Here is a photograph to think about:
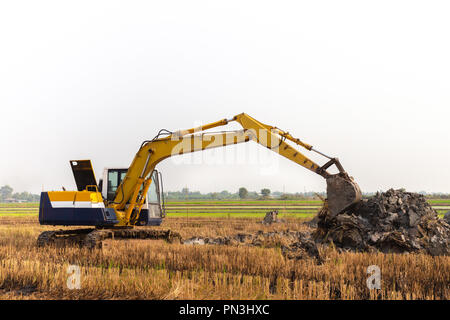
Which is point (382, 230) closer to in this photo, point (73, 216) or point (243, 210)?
point (73, 216)

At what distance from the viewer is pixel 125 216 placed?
11.8m

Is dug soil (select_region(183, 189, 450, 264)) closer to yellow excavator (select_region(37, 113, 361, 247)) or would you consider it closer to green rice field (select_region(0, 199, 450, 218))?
yellow excavator (select_region(37, 113, 361, 247))

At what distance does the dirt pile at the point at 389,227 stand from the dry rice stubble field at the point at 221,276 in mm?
1463

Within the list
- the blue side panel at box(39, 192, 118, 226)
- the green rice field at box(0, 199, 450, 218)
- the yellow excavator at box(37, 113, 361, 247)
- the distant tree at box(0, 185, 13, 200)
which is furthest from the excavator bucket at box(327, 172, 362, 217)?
the distant tree at box(0, 185, 13, 200)

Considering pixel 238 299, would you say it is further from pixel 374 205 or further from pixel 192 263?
pixel 374 205

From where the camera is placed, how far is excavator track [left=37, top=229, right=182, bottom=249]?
10797 millimetres

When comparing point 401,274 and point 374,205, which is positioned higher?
point 374,205

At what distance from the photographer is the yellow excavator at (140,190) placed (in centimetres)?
1071

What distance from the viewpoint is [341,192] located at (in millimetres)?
10672

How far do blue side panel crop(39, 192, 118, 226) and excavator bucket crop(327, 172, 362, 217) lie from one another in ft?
20.8

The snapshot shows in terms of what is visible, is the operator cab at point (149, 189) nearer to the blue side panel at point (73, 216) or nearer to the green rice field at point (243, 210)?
the blue side panel at point (73, 216)

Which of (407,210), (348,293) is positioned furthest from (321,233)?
(348,293)

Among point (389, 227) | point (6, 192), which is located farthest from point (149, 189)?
point (6, 192)
